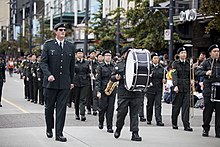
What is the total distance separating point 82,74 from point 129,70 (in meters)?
4.28

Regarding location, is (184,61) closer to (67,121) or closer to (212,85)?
(212,85)

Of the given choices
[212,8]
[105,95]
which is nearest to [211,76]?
[105,95]

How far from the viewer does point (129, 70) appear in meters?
10.6

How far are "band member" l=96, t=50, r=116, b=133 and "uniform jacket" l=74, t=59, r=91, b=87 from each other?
1763 millimetres

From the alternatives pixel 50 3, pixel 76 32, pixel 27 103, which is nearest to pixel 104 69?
pixel 27 103

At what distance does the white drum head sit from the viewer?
10.5 m

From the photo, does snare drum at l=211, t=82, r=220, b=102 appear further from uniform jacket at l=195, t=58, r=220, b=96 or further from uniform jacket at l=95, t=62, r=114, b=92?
uniform jacket at l=95, t=62, r=114, b=92

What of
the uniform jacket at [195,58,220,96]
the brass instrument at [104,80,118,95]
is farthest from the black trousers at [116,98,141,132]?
the uniform jacket at [195,58,220,96]

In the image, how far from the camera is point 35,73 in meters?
20.6

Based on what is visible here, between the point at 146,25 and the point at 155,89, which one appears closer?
the point at 155,89

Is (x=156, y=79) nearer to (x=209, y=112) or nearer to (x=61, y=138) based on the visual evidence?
(x=209, y=112)

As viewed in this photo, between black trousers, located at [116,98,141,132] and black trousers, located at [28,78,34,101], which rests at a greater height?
black trousers, located at [116,98,141,132]

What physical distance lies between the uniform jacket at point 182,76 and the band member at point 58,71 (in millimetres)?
3123

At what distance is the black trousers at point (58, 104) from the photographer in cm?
1047
